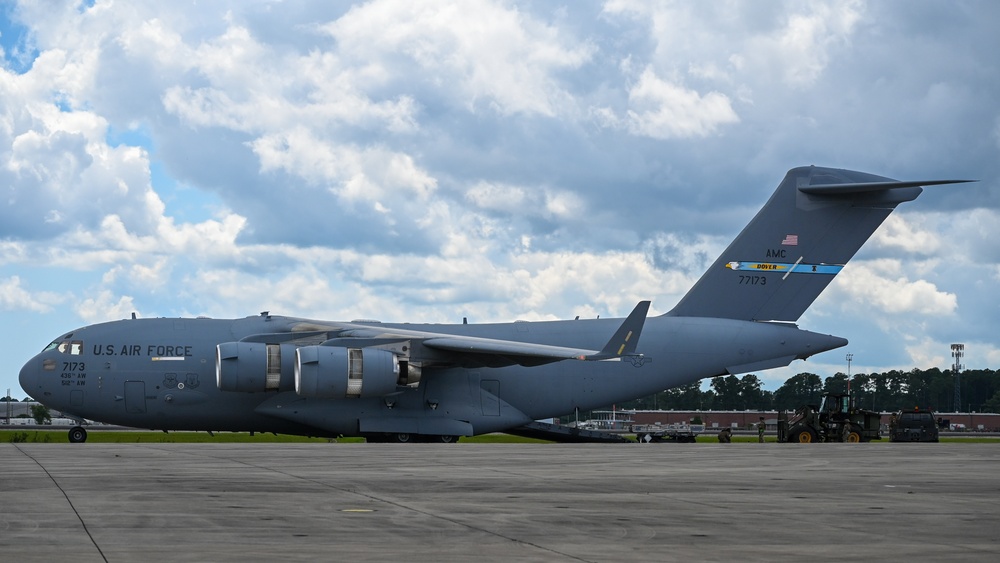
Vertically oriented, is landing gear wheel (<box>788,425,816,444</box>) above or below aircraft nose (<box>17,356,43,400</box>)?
below

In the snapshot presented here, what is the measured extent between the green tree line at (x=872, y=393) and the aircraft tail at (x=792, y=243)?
306ft

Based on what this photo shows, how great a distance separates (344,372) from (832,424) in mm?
14656

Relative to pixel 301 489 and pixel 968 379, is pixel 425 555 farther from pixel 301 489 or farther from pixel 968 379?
pixel 968 379

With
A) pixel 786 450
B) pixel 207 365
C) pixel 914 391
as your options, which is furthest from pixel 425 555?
pixel 914 391

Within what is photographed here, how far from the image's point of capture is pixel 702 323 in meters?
31.8

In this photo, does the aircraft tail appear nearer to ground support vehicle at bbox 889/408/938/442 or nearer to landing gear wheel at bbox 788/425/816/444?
landing gear wheel at bbox 788/425/816/444

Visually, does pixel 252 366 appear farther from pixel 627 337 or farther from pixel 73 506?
pixel 73 506

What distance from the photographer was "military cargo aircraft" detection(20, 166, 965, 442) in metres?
28.1

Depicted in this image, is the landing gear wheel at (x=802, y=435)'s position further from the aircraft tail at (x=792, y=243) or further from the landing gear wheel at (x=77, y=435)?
the landing gear wheel at (x=77, y=435)

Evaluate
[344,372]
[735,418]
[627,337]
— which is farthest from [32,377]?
[735,418]

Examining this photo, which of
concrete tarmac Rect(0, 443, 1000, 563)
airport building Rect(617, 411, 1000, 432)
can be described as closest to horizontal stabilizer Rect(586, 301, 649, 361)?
concrete tarmac Rect(0, 443, 1000, 563)

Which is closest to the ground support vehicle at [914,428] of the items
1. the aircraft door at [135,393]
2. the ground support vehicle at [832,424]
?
the ground support vehicle at [832,424]

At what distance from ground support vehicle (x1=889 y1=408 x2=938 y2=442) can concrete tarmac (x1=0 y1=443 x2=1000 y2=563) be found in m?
18.4

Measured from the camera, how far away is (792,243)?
3216 cm
